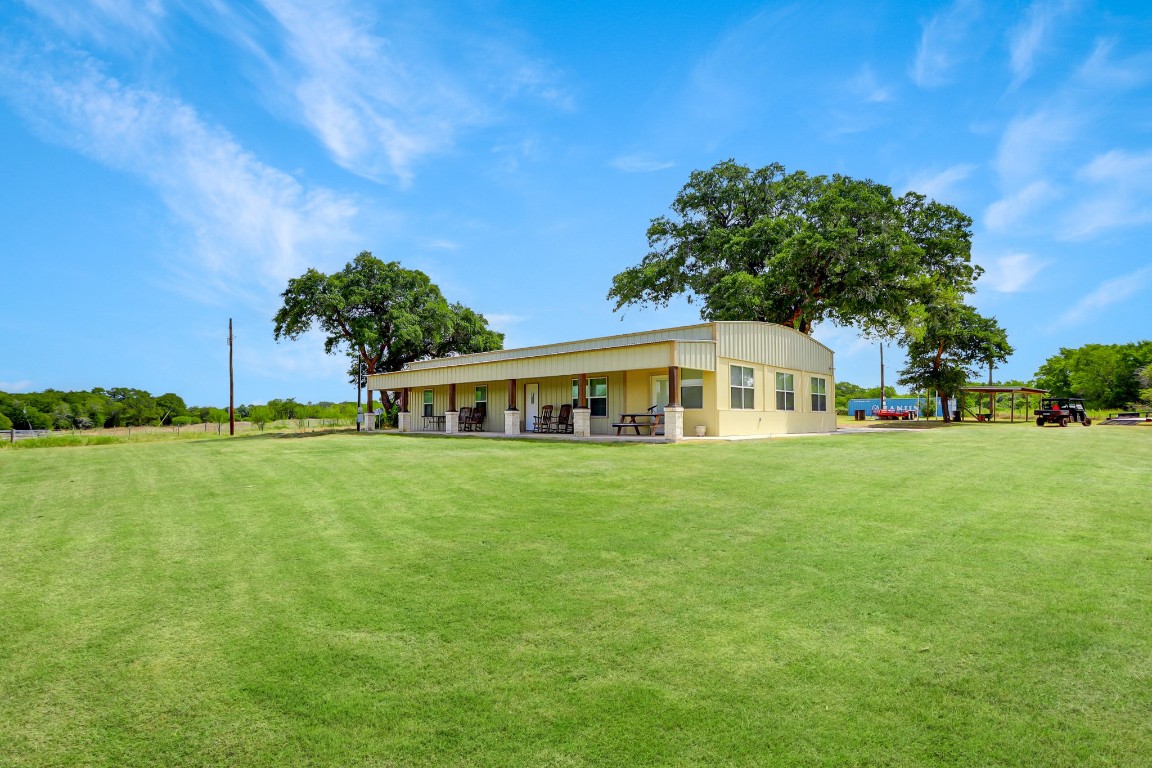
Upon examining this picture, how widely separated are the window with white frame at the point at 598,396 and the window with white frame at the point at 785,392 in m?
6.33

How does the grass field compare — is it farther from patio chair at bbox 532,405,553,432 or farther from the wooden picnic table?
patio chair at bbox 532,405,553,432

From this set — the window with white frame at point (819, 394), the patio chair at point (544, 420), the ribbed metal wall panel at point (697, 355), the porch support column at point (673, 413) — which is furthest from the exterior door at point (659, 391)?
the window with white frame at point (819, 394)

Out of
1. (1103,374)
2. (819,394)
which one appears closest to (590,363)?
(819,394)

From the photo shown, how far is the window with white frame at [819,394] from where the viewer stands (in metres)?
25.5

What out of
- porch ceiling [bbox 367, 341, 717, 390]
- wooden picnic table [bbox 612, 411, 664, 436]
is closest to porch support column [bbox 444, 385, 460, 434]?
porch ceiling [bbox 367, 341, 717, 390]

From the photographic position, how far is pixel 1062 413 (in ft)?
94.9

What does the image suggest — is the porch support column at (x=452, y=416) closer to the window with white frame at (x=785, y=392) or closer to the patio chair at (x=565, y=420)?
the patio chair at (x=565, y=420)

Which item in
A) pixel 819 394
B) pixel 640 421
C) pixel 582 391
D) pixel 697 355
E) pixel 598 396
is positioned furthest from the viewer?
pixel 819 394

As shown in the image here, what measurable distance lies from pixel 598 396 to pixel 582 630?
17723mm

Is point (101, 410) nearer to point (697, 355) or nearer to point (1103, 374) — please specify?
point (697, 355)

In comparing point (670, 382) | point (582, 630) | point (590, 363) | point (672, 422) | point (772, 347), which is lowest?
point (582, 630)

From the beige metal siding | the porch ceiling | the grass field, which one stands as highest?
the beige metal siding

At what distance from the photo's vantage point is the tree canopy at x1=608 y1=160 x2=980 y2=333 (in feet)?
92.2

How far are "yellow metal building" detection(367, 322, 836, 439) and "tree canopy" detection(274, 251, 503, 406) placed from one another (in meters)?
9.99
